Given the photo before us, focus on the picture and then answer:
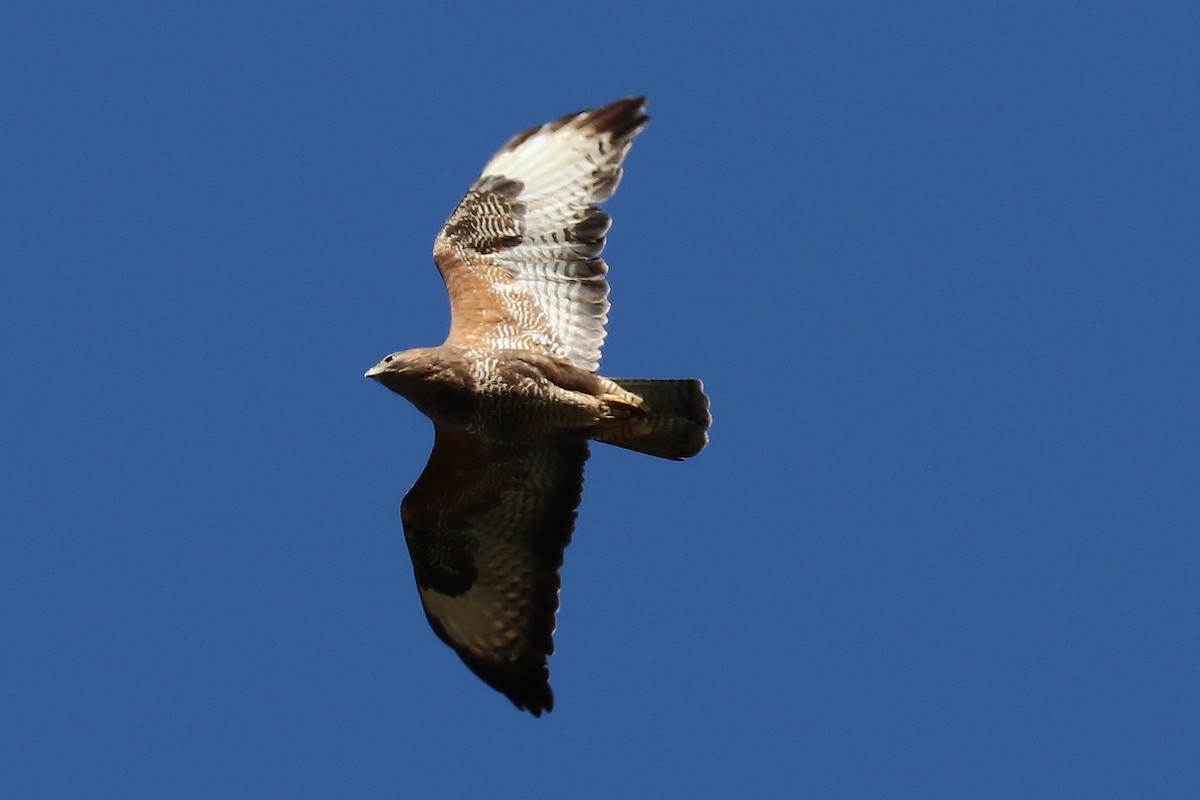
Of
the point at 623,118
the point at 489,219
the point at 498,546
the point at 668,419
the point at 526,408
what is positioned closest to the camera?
the point at 526,408

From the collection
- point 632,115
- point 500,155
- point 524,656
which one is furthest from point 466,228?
point 524,656

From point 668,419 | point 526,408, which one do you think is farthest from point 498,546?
point 668,419

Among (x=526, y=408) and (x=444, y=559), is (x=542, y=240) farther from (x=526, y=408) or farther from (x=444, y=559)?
(x=444, y=559)

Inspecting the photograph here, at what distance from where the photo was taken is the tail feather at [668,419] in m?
9.47

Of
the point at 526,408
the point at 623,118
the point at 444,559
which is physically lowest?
the point at 444,559

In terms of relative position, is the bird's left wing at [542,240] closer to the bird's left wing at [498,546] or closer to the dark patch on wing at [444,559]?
the bird's left wing at [498,546]

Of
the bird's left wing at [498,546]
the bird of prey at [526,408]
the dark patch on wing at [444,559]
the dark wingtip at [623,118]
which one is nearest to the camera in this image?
the bird of prey at [526,408]

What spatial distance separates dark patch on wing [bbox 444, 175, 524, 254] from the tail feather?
A: 49.7 inches

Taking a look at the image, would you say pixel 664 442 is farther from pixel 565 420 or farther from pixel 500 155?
pixel 500 155

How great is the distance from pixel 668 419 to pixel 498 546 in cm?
138

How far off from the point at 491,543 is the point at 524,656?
72 centimetres

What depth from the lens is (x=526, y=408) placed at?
9367 millimetres

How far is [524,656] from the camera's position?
397 inches

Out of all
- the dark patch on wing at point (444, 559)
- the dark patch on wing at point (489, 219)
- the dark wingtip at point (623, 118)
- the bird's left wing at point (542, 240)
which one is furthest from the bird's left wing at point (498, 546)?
the dark wingtip at point (623, 118)
